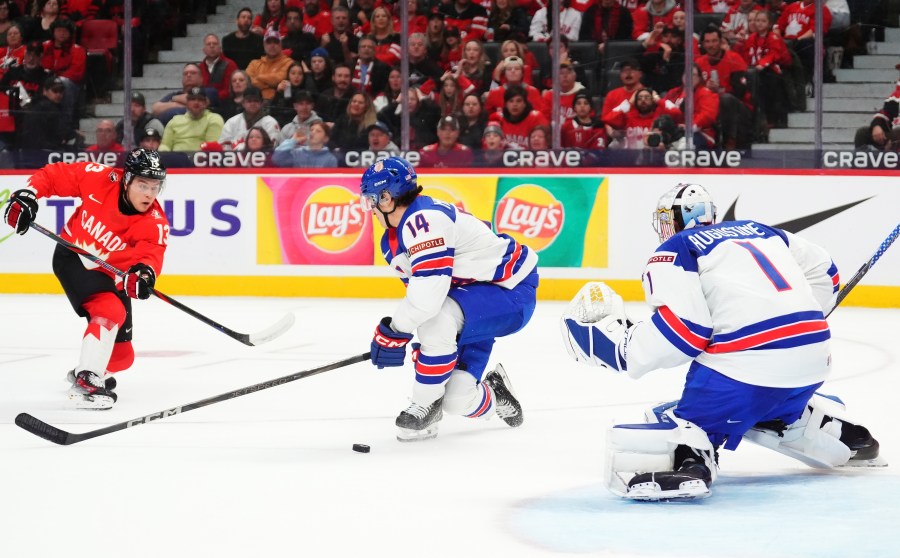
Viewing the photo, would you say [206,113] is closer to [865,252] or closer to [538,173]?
[538,173]

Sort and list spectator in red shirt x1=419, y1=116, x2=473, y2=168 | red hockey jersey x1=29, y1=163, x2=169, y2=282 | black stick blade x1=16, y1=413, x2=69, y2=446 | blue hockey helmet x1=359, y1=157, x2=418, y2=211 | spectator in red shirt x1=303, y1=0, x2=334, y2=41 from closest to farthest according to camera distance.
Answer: black stick blade x1=16, y1=413, x2=69, y2=446 < blue hockey helmet x1=359, y1=157, x2=418, y2=211 < red hockey jersey x1=29, y1=163, x2=169, y2=282 < spectator in red shirt x1=419, y1=116, x2=473, y2=168 < spectator in red shirt x1=303, y1=0, x2=334, y2=41

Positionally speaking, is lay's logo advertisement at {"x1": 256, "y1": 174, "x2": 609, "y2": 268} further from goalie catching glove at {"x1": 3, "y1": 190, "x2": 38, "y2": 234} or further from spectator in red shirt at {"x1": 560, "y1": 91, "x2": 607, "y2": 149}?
goalie catching glove at {"x1": 3, "y1": 190, "x2": 38, "y2": 234}

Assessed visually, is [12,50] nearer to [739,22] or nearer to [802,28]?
[739,22]

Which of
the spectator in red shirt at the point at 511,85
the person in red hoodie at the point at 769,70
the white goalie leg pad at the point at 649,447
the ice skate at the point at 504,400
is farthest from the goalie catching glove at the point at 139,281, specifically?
the person in red hoodie at the point at 769,70

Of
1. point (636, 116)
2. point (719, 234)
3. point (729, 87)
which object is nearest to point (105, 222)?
point (719, 234)

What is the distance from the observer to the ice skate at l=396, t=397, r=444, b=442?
3898mm

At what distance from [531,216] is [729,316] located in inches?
215

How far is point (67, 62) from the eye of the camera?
30.3ft

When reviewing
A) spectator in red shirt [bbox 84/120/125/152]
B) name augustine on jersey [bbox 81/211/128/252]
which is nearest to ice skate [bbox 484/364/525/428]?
name augustine on jersey [bbox 81/211/128/252]

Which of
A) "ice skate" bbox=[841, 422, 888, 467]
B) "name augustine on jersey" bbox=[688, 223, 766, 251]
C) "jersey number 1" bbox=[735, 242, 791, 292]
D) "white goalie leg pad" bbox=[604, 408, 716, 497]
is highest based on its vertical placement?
"name augustine on jersey" bbox=[688, 223, 766, 251]

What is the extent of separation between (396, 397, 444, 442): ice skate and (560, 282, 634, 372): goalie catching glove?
2.70ft

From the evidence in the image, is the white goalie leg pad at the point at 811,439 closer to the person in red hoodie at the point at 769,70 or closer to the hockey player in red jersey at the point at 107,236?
the hockey player in red jersey at the point at 107,236

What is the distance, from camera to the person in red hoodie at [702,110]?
324 inches

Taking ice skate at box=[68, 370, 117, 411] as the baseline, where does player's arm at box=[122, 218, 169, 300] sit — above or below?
above
